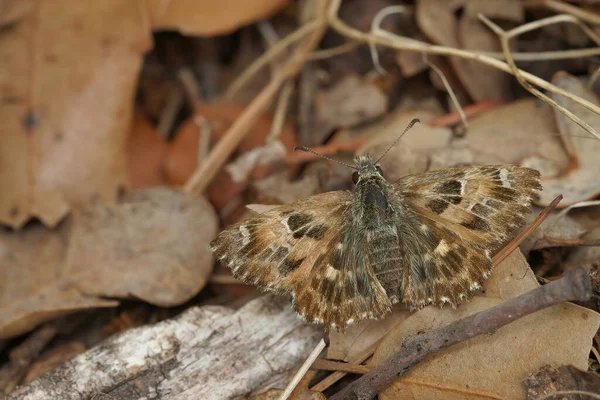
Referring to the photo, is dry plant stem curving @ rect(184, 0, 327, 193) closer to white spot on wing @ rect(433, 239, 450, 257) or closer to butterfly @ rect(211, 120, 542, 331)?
butterfly @ rect(211, 120, 542, 331)

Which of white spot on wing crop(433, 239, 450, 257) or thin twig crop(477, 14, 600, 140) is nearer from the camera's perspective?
white spot on wing crop(433, 239, 450, 257)

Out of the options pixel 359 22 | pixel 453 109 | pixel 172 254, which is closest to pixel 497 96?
pixel 453 109

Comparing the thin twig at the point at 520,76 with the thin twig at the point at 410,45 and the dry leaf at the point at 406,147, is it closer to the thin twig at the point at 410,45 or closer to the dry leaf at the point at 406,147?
the thin twig at the point at 410,45

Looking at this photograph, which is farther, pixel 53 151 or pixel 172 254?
pixel 53 151

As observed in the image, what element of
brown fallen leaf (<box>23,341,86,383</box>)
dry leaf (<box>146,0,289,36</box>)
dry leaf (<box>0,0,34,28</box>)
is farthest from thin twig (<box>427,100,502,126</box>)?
dry leaf (<box>0,0,34,28</box>)

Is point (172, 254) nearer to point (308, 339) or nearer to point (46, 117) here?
point (308, 339)

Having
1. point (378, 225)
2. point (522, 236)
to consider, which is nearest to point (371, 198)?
point (378, 225)

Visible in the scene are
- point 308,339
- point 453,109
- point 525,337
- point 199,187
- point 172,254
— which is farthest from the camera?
point 199,187
